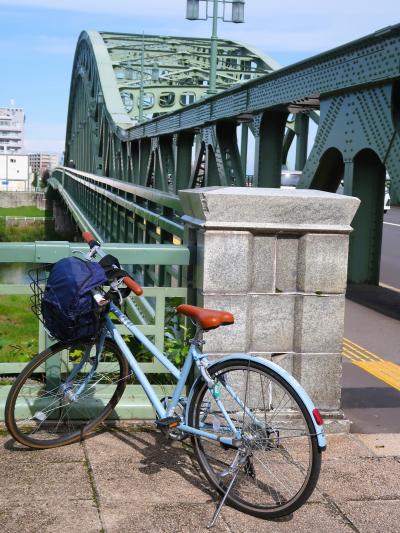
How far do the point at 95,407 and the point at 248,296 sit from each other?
3.40ft

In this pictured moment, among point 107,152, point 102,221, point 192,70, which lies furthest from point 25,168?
point 102,221

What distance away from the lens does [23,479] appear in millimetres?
3973

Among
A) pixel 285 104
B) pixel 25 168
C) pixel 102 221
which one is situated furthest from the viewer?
pixel 25 168

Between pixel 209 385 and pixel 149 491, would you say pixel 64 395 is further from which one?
pixel 209 385

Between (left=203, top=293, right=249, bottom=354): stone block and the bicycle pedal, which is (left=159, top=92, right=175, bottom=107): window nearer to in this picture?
(left=203, top=293, right=249, bottom=354): stone block

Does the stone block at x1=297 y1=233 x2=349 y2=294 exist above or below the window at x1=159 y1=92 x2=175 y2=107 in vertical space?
below

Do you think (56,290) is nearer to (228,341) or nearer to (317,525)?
(228,341)

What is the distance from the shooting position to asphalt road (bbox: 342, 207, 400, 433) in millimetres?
5250

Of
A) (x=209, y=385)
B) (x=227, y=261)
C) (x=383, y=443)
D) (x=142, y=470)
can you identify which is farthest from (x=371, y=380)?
(x=209, y=385)

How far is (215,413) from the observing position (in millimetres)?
3896

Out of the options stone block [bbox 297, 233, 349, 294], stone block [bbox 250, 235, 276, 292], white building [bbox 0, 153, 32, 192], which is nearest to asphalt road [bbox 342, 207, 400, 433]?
stone block [bbox 297, 233, 349, 294]

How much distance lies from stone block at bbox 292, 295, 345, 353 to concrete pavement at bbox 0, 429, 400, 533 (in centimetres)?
55

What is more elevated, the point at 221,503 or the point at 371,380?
the point at 221,503

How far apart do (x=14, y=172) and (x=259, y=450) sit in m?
157
